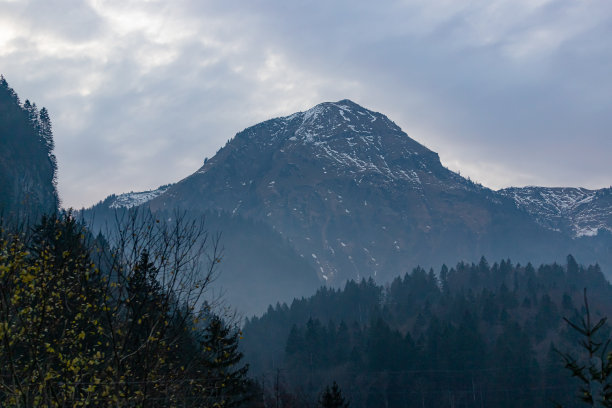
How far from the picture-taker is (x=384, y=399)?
5010 inches

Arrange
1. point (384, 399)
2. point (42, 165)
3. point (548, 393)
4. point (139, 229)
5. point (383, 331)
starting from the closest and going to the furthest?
point (139, 229)
point (548, 393)
point (384, 399)
point (383, 331)
point (42, 165)

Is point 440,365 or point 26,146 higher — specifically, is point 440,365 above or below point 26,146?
below

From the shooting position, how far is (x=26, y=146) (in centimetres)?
17625

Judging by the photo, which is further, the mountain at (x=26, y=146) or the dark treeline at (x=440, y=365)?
the mountain at (x=26, y=146)

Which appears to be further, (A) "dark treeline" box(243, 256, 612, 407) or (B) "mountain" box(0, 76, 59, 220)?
(B) "mountain" box(0, 76, 59, 220)

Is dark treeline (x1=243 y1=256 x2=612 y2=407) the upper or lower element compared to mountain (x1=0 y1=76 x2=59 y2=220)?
lower

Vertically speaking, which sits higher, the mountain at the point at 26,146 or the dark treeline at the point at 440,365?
the mountain at the point at 26,146

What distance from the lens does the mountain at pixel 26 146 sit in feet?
532

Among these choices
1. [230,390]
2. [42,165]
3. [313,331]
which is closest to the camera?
[230,390]

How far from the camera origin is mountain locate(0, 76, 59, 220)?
162250 mm

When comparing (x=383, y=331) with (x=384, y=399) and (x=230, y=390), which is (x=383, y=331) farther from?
(x=230, y=390)

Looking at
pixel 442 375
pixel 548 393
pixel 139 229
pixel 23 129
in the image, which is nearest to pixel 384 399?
pixel 442 375

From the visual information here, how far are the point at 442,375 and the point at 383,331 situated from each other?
680 inches

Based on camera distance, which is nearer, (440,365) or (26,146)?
(440,365)
